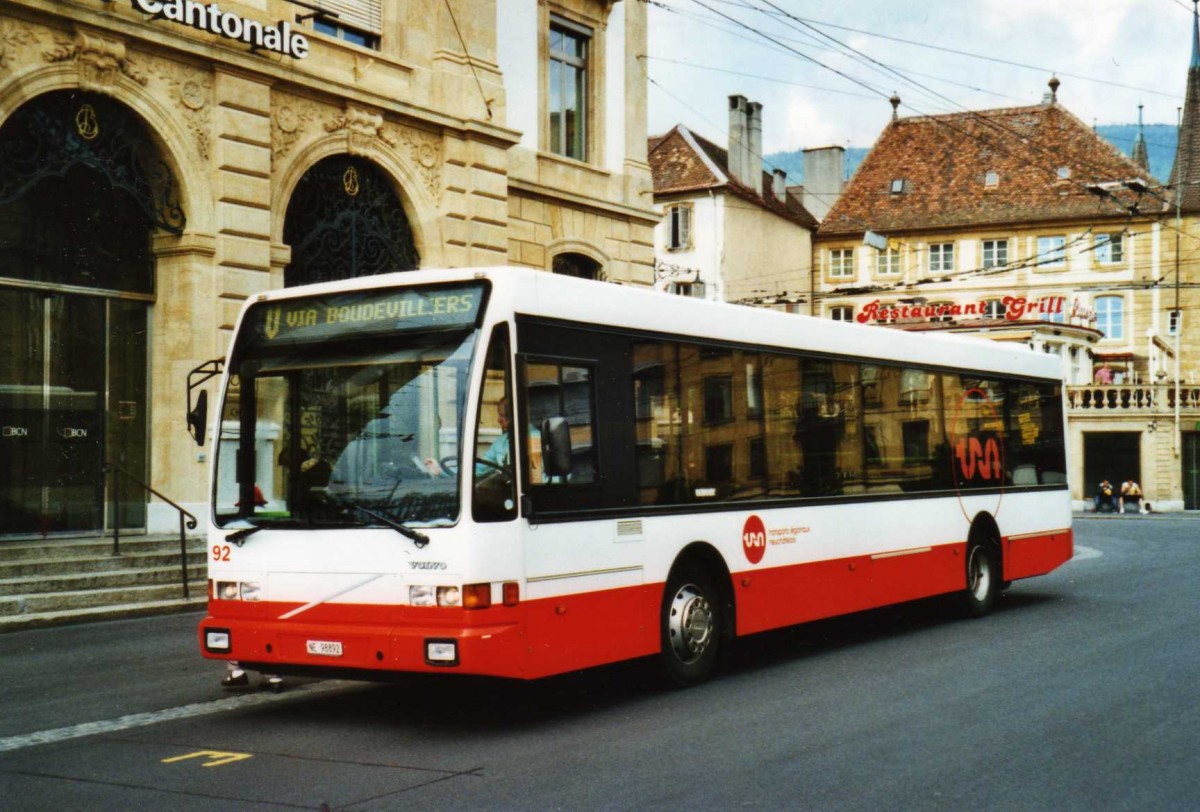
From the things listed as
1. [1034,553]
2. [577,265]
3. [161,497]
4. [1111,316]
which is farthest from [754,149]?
[161,497]

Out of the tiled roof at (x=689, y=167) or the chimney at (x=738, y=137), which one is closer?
the tiled roof at (x=689, y=167)

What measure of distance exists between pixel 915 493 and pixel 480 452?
6498 mm

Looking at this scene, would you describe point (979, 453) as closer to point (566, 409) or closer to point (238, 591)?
point (566, 409)

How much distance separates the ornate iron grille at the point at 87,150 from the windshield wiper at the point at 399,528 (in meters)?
10.3

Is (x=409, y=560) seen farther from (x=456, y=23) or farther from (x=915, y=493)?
(x=456, y=23)

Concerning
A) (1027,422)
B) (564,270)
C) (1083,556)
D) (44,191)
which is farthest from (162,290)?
(1083,556)

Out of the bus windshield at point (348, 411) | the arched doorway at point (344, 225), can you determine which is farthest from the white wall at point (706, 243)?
the bus windshield at point (348, 411)

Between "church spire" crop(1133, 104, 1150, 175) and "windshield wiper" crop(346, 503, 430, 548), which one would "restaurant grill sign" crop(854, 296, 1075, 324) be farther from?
"windshield wiper" crop(346, 503, 430, 548)

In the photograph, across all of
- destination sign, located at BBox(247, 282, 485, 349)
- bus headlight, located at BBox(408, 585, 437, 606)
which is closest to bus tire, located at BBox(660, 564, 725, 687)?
bus headlight, located at BBox(408, 585, 437, 606)

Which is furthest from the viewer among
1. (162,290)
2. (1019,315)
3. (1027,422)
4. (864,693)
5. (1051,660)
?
(1019,315)

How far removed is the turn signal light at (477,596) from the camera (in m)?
8.41

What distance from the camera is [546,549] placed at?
8.95m

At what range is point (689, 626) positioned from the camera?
1038 centimetres

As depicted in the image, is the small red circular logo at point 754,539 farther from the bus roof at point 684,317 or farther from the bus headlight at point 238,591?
the bus headlight at point 238,591
